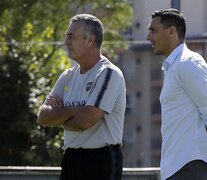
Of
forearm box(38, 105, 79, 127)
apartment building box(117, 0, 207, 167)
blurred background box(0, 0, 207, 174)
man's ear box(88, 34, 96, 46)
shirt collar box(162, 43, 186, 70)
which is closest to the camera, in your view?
shirt collar box(162, 43, 186, 70)

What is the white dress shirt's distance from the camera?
5227 mm

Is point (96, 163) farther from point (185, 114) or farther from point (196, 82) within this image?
point (196, 82)

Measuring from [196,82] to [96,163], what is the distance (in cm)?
95

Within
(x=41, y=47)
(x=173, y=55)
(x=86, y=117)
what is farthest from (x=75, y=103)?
(x=41, y=47)

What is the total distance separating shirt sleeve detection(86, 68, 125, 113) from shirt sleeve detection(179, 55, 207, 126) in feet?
1.96

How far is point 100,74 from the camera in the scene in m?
5.72

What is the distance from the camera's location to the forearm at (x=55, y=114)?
570cm

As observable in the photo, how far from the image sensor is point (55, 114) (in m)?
5.77

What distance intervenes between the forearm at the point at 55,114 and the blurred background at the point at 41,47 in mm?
2532

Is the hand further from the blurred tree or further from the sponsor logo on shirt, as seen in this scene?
the blurred tree

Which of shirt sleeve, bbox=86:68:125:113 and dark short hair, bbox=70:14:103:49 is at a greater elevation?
dark short hair, bbox=70:14:103:49

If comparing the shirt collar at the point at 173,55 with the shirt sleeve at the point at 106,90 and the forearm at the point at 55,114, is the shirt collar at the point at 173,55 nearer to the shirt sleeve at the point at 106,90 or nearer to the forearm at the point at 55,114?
the shirt sleeve at the point at 106,90

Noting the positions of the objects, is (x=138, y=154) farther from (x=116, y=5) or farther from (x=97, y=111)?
(x=97, y=111)

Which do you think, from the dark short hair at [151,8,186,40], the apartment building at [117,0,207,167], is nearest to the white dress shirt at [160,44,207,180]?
the dark short hair at [151,8,186,40]
